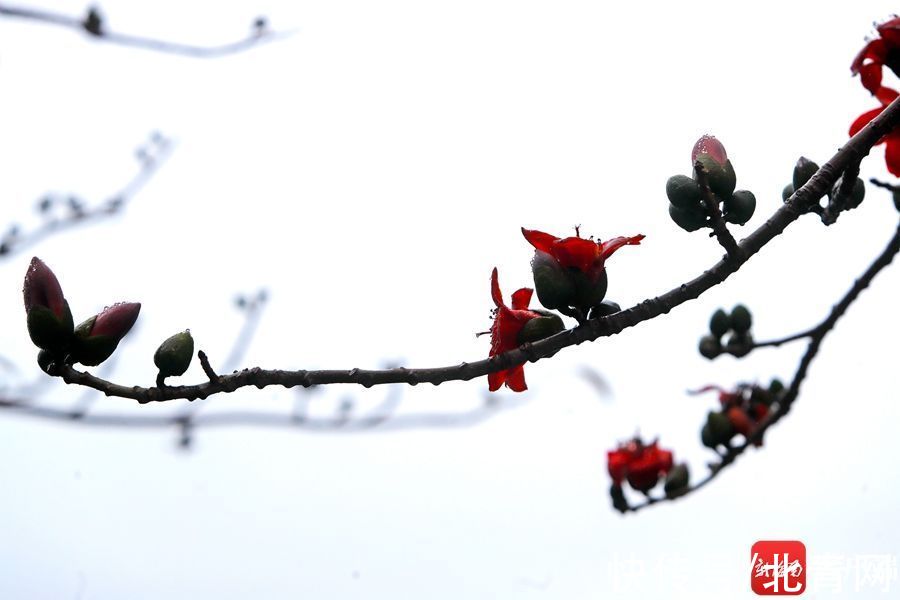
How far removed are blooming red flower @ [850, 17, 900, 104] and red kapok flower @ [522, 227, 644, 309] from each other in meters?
0.65

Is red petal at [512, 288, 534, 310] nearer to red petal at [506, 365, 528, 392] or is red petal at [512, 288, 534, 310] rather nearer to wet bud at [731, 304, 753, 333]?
red petal at [506, 365, 528, 392]

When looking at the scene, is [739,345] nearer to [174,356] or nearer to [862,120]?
[862,120]

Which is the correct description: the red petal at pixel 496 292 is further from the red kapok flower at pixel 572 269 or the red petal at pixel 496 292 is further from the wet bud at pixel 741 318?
the wet bud at pixel 741 318

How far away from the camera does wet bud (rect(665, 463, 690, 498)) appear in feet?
8.09

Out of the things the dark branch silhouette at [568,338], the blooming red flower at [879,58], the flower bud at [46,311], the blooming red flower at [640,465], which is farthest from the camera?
the blooming red flower at [640,465]

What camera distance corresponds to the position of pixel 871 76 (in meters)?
1.55

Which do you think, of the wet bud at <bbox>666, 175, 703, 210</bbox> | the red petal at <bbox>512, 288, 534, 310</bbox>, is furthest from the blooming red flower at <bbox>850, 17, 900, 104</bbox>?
the red petal at <bbox>512, 288, 534, 310</bbox>

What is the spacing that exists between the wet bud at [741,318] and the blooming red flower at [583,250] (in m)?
1.08

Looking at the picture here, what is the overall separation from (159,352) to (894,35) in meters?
1.37

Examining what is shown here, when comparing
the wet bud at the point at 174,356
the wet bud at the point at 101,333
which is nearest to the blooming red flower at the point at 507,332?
the wet bud at the point at 174,356

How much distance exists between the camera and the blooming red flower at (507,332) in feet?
4.25

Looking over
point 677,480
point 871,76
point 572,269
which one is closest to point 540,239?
point 572,269

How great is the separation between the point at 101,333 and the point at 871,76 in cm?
141

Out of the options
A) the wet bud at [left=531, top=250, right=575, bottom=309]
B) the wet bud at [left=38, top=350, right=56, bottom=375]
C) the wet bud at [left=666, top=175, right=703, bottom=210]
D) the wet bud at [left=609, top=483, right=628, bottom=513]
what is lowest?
the wet bud at [left=38, top=350, right=56, bottom=375]
